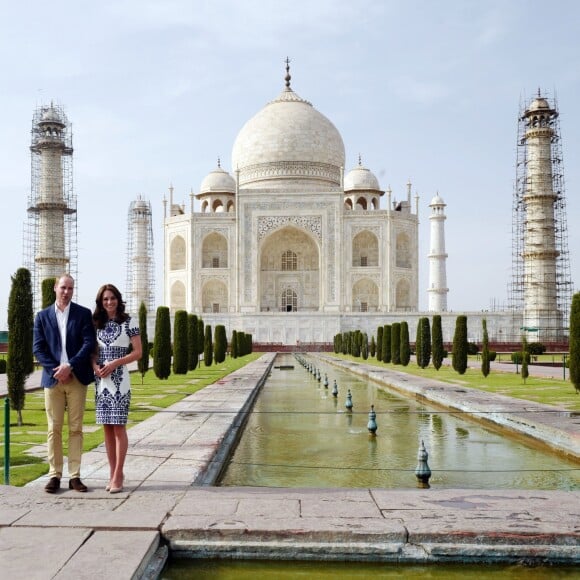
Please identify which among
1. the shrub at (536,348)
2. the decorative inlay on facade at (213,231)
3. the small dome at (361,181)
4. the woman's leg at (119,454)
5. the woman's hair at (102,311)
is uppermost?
the small dome at (361,181)

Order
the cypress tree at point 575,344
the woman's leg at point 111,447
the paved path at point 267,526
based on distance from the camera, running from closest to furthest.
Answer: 1. the paved path at point 267,526
2. the woman's leg at point 111,447
3. the cypress tree at point 575,344

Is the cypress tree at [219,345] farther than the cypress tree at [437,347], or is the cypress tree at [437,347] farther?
the cypress tree at [219,345]

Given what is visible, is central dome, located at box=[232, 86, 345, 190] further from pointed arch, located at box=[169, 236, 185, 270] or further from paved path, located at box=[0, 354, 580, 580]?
paved path, located at box=[0, 354, 580, 580]

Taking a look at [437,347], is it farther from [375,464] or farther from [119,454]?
[119,454]

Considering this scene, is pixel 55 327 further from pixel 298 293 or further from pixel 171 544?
pixel 298 293

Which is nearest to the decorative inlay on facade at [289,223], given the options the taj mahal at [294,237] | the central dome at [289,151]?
the taj mahal at [294,237]

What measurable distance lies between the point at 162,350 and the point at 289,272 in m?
21.9

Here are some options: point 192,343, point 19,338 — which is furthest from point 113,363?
point 192,343

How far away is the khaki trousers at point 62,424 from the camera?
3.29 m

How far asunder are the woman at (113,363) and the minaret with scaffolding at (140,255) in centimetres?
3264

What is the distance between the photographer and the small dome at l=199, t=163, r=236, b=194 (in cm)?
3394

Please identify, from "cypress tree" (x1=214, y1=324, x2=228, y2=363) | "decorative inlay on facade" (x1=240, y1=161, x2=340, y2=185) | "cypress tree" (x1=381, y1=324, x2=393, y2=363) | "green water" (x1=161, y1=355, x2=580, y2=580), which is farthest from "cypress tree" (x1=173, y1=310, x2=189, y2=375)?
"decorative inlay on facade" (x1=240, y1=161, x2=340, y2=185)

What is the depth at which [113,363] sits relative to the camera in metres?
3.33

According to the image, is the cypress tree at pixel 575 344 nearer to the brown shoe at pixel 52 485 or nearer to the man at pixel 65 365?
the man at pixel 65 365
